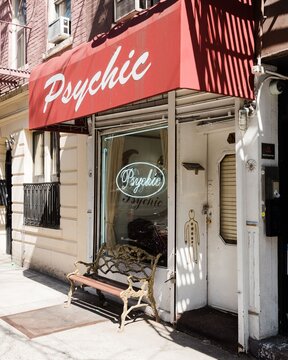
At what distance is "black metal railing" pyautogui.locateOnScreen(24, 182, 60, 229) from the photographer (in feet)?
28.2

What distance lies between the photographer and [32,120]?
6.80 m

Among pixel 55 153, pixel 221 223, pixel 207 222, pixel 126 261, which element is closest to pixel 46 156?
pixel 55 153

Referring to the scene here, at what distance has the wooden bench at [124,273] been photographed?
553 centimetres

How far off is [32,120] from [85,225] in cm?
197

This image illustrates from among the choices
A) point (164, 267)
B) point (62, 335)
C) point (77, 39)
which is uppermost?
point (77, 39)

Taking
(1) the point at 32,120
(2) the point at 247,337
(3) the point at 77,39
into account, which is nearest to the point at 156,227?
(2) the point at 247,337

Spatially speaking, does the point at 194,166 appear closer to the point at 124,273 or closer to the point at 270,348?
the point at 124,273

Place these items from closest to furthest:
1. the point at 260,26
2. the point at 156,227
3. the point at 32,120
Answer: the point at 260,26 → the point at 156,227 → the point at 32,120

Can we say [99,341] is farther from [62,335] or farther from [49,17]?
[49,17]

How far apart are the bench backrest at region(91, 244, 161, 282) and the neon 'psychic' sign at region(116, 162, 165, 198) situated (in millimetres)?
849

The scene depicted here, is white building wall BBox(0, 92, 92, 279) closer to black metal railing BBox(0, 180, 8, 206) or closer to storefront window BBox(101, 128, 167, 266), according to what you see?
storefront window BBox(101, 128, 167, 266)

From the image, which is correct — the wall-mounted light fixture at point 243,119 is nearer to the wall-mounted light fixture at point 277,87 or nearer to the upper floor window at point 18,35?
the wall-mounted light fixture at point 277,87

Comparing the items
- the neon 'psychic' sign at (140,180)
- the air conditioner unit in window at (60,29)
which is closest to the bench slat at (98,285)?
the neon 'psychic' sign at (140,180)

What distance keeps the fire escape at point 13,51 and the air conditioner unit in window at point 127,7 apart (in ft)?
11.6
